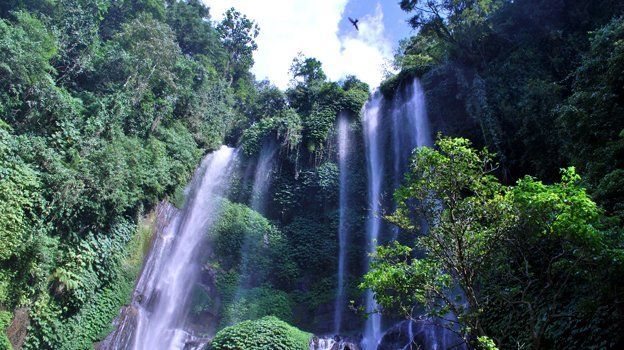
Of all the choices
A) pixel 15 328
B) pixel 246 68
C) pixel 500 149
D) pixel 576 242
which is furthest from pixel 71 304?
pixel 246 68

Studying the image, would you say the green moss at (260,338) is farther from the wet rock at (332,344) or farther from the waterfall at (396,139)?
the waterfall at (396,139)

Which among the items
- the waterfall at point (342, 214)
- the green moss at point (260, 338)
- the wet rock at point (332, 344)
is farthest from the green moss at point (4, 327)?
the waterfall at point (342, 214)

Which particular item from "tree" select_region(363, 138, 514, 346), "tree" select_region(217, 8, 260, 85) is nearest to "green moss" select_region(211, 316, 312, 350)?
"tree" select_region(363, 138, 514, 346)

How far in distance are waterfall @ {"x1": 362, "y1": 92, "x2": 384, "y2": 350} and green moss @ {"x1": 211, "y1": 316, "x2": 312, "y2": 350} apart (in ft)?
11.9

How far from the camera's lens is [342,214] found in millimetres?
19109

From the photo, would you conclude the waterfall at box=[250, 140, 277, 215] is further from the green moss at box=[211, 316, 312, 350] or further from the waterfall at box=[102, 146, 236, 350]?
the green moss at box=[211, 316, 312, 350]

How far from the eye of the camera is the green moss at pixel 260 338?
1162 cm

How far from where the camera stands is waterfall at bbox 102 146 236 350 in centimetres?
1381

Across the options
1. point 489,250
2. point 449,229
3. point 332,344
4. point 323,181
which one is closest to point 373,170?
point 323,181

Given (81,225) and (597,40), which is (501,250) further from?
(81,225)

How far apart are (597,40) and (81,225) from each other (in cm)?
1514

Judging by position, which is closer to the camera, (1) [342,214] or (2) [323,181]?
(1) [342,214]

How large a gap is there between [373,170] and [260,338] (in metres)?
10.3

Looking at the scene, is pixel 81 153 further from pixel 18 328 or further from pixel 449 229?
pixel 449 229
